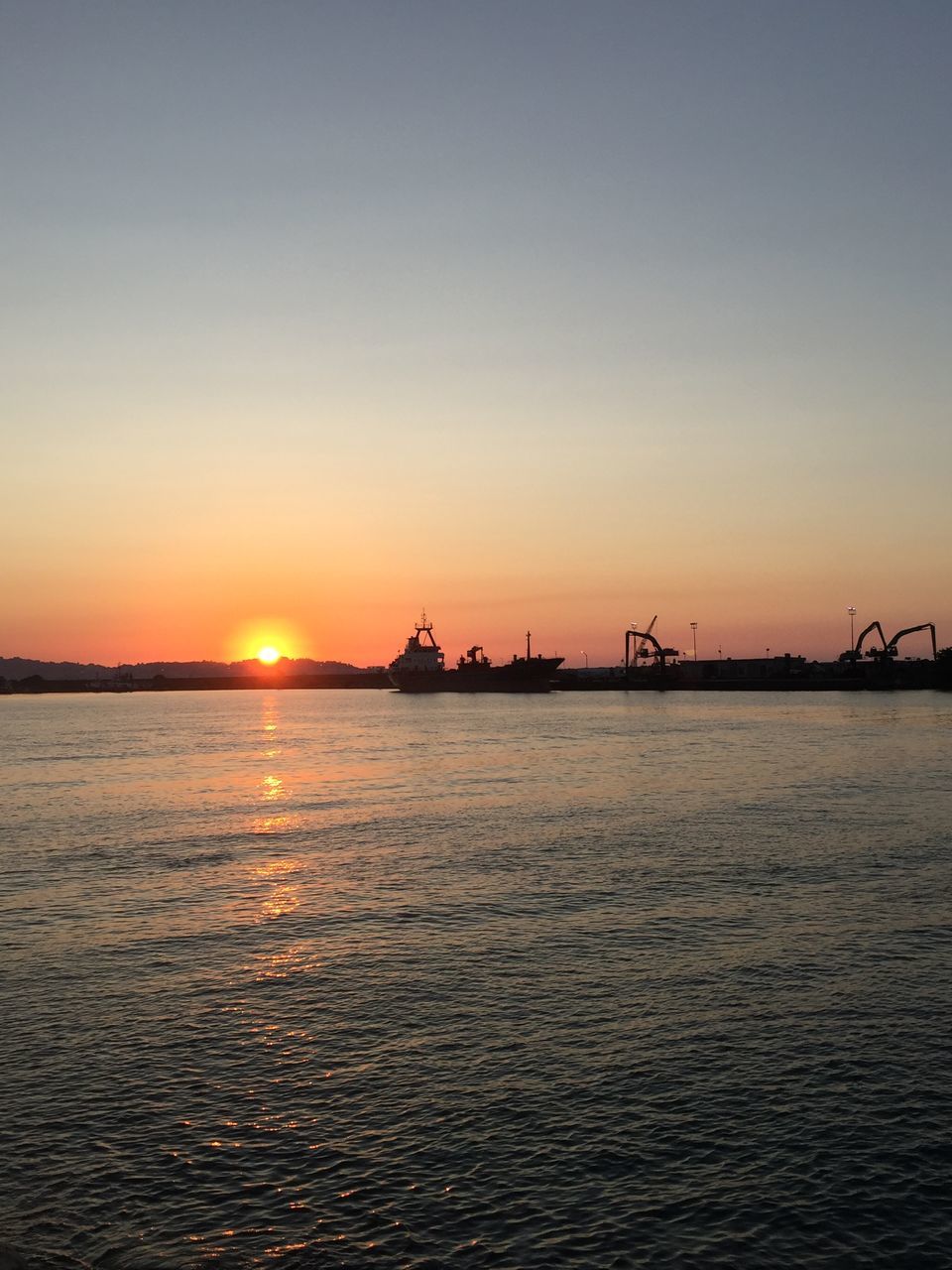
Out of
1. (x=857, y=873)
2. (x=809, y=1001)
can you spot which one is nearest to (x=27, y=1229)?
(x=809, y=1001)

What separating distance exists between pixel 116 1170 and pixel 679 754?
63771 mm

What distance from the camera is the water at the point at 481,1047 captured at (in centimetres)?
1070

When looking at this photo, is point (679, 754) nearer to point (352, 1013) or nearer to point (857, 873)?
point (857, 873)

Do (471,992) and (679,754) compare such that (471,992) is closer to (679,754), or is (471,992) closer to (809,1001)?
(809,1001)

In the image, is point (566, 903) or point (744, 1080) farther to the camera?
point (566, 903)

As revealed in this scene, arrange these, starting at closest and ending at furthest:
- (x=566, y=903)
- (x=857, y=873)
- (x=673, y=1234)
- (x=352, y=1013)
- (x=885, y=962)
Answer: (x=673, y=1234)
(x=352, y=1013)
(x=885, y=962)
(x=566, y=903)
(x=857, y=873)

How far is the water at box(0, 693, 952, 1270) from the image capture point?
35.1 feet

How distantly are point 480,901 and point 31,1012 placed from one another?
11.6 metres

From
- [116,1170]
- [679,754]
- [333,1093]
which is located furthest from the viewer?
[679,754]

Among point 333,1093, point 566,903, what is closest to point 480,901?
point 566,903

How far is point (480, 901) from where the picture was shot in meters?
25.9

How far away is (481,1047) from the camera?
51.3ft

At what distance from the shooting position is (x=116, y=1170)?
38.9 feet

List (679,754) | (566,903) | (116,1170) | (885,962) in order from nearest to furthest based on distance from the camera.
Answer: (116,1170)
(885,962)
(566,903)
(679,754)
